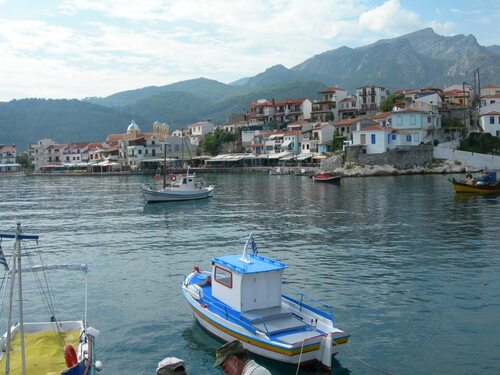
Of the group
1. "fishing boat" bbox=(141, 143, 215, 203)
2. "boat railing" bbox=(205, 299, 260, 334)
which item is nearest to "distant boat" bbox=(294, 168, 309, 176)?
"fishing boat" bbox=(141, 143, 215, 203)

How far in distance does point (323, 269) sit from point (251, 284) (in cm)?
890

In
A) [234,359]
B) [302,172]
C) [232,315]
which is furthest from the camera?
[302,172]

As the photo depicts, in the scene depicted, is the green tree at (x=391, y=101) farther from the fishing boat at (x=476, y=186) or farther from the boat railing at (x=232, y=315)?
the boat railing at (x=232, y=315)

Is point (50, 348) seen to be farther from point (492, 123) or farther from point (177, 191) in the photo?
point (492, 123)

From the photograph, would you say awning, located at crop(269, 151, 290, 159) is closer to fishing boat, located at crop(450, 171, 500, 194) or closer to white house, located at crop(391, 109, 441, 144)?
white house, located at crop(391, 109, 441, 144)

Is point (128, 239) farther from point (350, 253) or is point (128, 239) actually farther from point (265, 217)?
point (350, 253)

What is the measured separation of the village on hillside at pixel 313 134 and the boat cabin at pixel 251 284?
58562 millimetres

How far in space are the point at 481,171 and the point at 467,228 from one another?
45225mm

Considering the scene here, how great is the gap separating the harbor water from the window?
5.96 feet

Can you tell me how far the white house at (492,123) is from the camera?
3155 inches

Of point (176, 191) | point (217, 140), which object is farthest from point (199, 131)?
point (176, 191)

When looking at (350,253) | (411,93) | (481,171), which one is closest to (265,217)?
Result: (350,253)

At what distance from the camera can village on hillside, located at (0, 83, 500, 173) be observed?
82000mm

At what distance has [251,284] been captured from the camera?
15.0 metres
